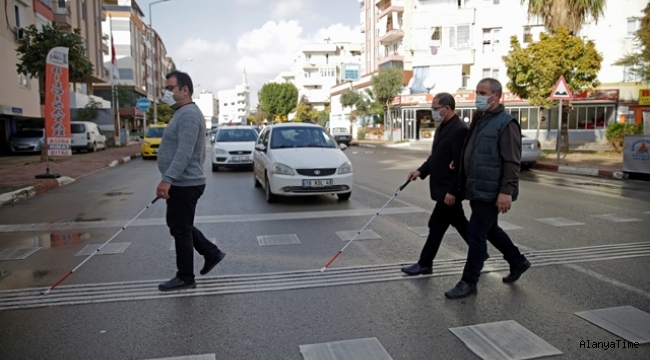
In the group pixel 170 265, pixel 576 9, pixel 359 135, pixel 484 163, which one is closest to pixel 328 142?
pixel 170 265

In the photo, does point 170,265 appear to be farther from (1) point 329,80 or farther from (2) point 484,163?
(1) point 329,80

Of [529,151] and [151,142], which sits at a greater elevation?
[151,142]

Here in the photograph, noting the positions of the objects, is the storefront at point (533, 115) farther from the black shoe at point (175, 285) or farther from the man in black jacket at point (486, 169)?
the black shoe at point (175, 285)

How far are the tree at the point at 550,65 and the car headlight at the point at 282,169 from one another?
1569 cm

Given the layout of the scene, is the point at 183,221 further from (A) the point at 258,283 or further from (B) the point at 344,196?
(B) the point at 344,196

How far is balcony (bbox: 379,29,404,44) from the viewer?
5119 cm

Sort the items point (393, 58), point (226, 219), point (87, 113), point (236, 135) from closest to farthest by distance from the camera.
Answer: point (226, 219) < point (236, 135) < point (87, 113) < point (393, 58)

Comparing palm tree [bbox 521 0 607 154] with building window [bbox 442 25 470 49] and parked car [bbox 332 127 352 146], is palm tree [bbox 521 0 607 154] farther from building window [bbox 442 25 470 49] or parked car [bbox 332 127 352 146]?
parked car [bbox 332 127 352 146]

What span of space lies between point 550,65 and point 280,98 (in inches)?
2981

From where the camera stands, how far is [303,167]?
32.8 feet

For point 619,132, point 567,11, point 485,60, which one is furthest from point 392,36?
point 619,132

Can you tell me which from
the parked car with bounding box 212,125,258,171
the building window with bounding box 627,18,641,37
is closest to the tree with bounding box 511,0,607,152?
the parked car with bounding box 212,125,258,171

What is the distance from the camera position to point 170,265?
5.87 m

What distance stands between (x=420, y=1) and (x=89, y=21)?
28.0 meters
